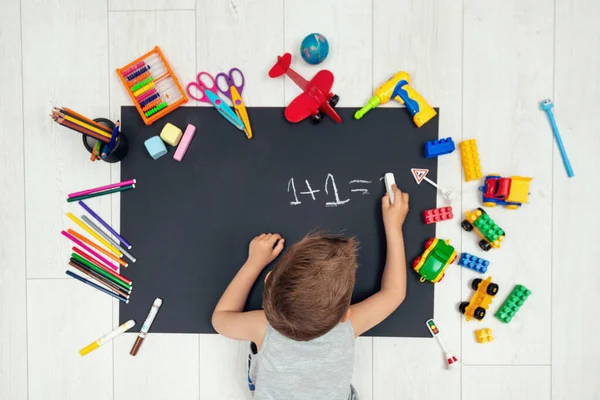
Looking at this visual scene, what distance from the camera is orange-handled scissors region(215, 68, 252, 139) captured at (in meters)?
0.92

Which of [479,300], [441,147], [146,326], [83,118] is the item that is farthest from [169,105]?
[479,300]

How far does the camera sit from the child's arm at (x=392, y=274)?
0.89 metres

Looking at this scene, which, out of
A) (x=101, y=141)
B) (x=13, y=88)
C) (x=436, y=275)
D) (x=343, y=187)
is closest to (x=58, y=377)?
(x=101, y=141)

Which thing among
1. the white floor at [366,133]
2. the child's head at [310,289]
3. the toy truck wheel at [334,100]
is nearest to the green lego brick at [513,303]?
the white floor at [366,133]

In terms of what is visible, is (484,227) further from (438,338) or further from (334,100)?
(334,100)

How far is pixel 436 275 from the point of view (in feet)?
2.98

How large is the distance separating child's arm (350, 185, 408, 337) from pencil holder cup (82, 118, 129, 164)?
0.60 meters

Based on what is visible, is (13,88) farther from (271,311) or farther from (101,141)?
(271,311)

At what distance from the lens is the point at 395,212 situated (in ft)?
2.95

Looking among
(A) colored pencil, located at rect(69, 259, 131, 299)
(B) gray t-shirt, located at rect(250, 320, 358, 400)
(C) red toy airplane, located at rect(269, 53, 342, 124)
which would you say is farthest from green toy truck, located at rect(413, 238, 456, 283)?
(A) colored pencil, located at rect(69, 259, 131, 299)

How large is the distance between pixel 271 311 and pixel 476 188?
57 cm

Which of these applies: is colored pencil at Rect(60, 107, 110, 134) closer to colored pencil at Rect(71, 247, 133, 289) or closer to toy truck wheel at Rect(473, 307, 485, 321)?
colored pencil at Rect(71, 247, 133, 289)

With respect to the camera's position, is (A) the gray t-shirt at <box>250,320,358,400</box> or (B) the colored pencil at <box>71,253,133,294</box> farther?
(B) the colored pencil at <box>71,253,133,294</box>

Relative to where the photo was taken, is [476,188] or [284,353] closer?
Answer: [284,353]
